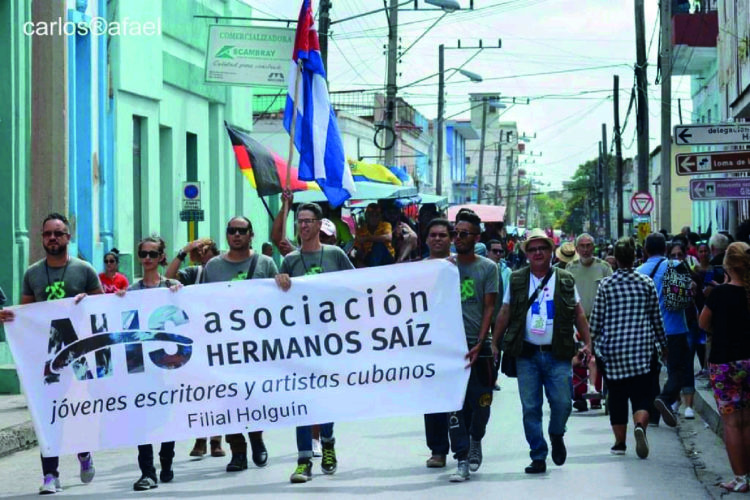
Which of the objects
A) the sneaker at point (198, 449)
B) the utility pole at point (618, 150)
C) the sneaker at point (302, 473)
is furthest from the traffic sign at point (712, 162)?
the utility pole at point (618, 150)

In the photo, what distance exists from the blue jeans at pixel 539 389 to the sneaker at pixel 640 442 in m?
0.96

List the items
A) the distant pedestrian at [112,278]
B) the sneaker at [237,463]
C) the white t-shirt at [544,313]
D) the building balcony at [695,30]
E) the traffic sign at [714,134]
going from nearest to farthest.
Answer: the white t-shirt at [544,313] → the sneaker at [237,463] → the traffic sign at [714,134] → the distant pedestrian at [112,278] → the building balcony at [695,30]

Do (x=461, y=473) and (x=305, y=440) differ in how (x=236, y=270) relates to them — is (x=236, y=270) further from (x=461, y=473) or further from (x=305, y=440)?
(x=461, y=473)

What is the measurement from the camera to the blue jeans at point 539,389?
33.0 feet

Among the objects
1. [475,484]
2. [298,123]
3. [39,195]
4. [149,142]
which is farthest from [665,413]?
[149,142]

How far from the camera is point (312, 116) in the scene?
12570mm

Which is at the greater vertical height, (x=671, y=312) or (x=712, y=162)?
(x=712, y=162)

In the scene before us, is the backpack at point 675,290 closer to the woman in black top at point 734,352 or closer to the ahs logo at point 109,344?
the woman in black top at point 734,352

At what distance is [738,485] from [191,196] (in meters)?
16.1

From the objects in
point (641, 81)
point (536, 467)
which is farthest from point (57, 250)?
point (641, 81)

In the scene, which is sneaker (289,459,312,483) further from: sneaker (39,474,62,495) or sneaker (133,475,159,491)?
sneaker (39,474,62,495)

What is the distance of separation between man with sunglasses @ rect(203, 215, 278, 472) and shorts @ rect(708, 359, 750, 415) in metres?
3.21

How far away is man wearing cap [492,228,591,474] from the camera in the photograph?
10047 mm

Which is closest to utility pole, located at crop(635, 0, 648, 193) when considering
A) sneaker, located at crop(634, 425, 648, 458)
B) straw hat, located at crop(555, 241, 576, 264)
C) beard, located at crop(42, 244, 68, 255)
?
straw hat, located at crop(555, 241, 576, 264)
